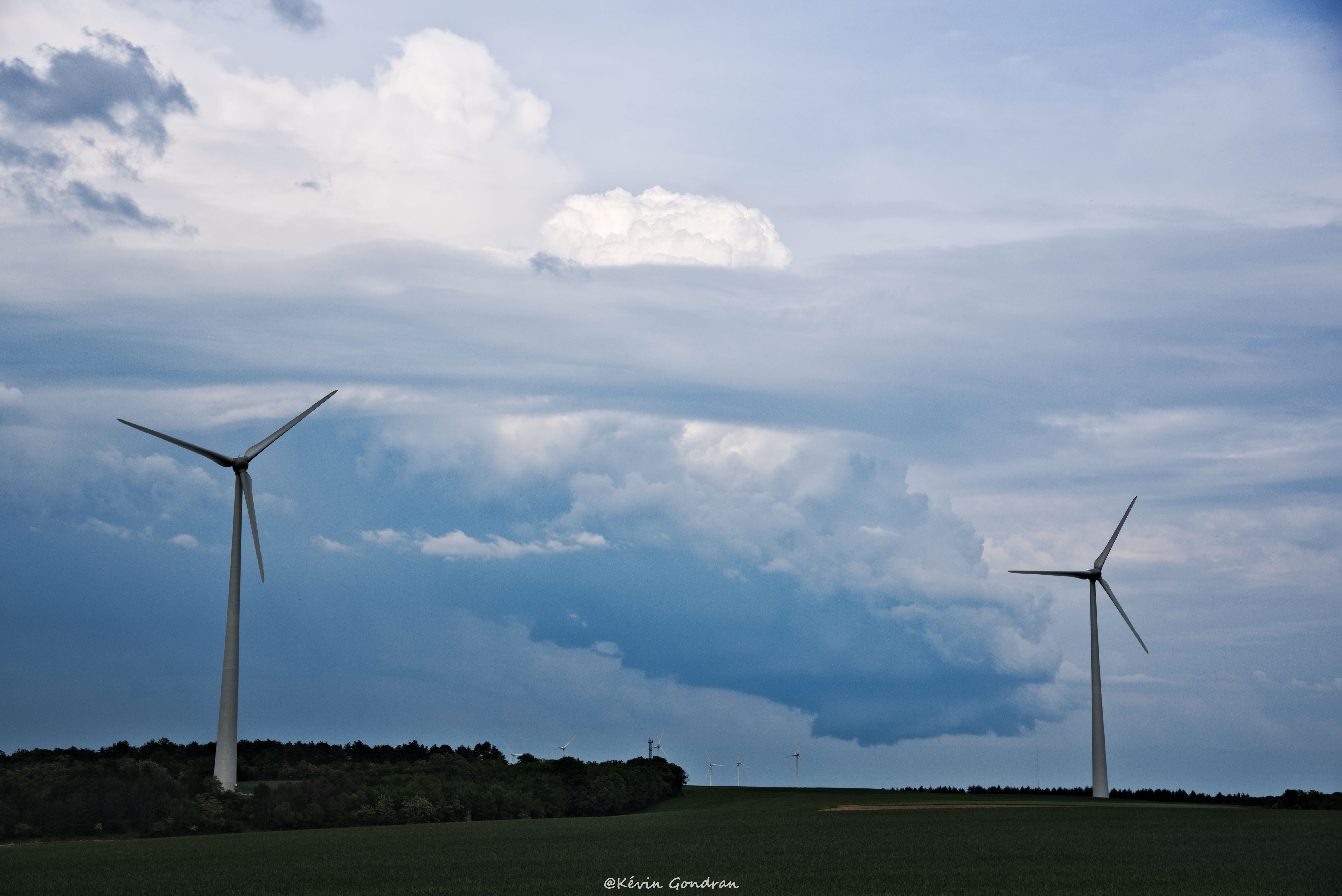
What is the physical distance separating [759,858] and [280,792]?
58.9 m

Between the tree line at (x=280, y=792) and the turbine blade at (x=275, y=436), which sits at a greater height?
the turbine blade at (x=275, y=436)

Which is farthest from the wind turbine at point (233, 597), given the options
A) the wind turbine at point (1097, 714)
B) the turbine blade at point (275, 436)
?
the wind turbine at point (1097, 714)

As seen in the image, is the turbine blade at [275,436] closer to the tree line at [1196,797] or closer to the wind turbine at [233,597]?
the wind turbine at [233,597]

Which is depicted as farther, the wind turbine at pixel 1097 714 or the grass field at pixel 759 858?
the wind turbine at pixel 1097 714

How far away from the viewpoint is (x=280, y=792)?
313 ft

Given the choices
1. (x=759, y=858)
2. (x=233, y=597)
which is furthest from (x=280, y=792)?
(x=759, y=858)

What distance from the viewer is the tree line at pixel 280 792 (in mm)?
82688

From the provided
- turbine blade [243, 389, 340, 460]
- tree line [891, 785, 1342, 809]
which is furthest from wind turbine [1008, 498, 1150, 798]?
turbine blade [243, 389, 340, 460]

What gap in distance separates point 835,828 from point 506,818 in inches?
1895

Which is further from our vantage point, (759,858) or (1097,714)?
(1097,714)

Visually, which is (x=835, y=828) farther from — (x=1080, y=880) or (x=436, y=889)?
(x=436, y=889)

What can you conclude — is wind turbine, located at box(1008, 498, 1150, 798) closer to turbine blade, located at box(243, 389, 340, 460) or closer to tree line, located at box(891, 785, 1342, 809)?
tree line, located at box(891, 785, 1342, 809)

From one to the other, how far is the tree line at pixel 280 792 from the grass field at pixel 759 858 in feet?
14.1

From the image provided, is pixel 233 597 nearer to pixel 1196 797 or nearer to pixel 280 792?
pixel 280 792
